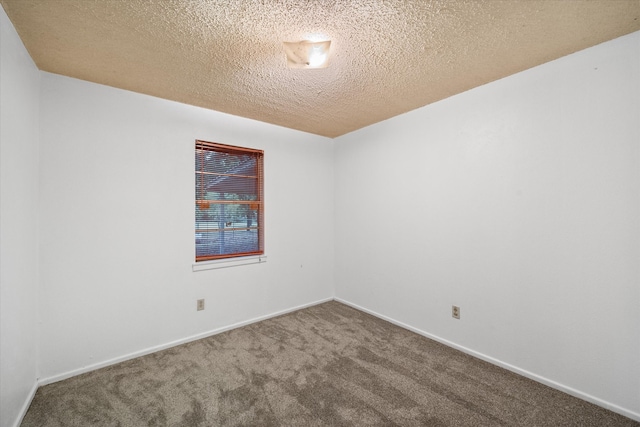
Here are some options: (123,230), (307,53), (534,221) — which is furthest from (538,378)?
(123,230)

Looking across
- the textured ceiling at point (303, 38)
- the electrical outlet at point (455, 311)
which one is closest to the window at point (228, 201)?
the textured ceiling at point (303, 38)

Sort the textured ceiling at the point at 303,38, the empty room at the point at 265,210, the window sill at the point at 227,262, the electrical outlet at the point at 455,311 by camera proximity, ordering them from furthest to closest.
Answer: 1. the window sill at the point at 227,262
2. the electrical outlet at the point at 455,311
3. the empty room at the point at 265,210
4. the textured ceiling at the point at 303,38

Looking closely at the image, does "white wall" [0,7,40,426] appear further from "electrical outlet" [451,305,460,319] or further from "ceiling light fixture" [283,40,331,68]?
"electrical outlet" [451,305,460,319]

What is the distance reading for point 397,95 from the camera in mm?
2562

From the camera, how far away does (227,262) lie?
3.04 meters

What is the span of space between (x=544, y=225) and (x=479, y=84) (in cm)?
134

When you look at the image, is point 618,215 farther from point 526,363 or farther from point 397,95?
point 397,95

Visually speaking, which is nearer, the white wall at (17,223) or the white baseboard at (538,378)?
the white wall at (17,223)

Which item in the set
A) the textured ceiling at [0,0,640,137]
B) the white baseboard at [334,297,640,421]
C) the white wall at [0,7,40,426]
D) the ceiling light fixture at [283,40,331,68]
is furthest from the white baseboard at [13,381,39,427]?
the white baseboard at [334,297,640,421]

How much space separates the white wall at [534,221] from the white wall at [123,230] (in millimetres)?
1866

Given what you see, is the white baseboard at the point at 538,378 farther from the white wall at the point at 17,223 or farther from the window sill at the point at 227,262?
the white wall at the point at 17,223

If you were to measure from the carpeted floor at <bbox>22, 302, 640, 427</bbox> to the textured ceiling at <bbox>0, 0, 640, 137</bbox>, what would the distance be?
247 cm

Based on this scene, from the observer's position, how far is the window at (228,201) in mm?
2896

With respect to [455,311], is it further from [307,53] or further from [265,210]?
[307,53]
